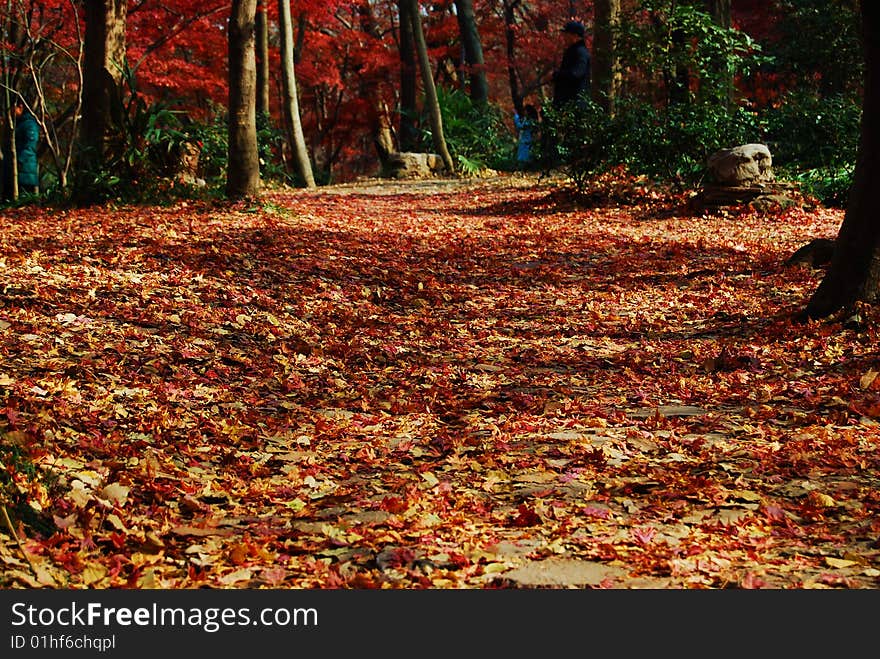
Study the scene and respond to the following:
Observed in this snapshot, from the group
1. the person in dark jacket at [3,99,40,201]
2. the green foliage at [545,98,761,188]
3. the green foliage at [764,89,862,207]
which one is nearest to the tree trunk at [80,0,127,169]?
the person in dark jacket at [3,99,40,201]

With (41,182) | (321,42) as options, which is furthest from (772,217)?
(321,42)

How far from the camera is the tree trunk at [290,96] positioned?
592 inches

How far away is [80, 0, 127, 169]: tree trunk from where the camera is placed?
A: 1029cm

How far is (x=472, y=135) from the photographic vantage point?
19.5 m

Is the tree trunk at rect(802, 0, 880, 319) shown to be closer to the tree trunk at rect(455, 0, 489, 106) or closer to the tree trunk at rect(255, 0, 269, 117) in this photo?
the tree trunk at rect(255, 0, 269, 117)

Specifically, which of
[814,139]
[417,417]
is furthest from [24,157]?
[814,139]

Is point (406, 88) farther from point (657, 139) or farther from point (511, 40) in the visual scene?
point (657, 139)

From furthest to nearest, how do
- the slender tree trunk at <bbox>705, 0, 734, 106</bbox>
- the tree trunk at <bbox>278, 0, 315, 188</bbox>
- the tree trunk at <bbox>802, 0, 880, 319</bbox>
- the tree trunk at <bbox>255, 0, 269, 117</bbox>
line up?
the tree trunk at <bbox>255, 0, 269, 117</bbox>, the tree trunk at <bbox>278, 0, 315, 188</bbox>, the slender tree trunk at <bbox>705, 0, 734, 106</bbox>, the tree trunk at <bbox>802, 0, 880, 319</bbox>

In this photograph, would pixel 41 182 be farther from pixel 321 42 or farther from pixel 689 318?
pixel 689 318

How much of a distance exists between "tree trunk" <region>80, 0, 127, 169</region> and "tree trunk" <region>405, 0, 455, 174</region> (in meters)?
7.42

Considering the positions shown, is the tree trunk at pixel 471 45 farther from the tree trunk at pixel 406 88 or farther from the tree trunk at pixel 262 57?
the tree trunk at pixel 262 57

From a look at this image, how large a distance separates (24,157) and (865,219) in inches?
439

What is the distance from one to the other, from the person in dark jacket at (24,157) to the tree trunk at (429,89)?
22.7ft

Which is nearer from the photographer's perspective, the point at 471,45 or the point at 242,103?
the point at 242,103
